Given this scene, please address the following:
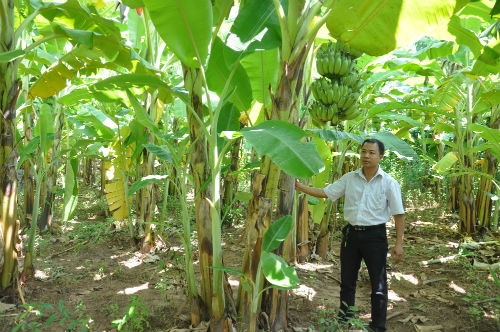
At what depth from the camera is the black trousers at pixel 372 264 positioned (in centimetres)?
269

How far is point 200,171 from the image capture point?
7.75ft

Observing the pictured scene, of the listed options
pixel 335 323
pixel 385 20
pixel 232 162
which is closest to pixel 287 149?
pixel 385 20

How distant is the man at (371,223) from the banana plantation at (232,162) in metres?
0.17

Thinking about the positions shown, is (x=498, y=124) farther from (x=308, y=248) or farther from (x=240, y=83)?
(x=240, y=83)

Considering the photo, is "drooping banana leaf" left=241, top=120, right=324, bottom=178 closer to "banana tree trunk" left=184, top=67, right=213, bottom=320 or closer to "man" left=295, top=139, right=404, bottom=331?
"banana tree trunk" left=184, top=67, right=213, bottom=320

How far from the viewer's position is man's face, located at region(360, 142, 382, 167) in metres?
2.72

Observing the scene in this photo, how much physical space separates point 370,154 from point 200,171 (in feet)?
3.87

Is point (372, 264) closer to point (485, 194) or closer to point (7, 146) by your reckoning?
point (7, 146)

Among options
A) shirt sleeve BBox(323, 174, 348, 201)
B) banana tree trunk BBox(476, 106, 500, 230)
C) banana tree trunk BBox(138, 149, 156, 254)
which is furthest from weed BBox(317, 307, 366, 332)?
banana tree trunk BBox(476, 106, 500, 230)

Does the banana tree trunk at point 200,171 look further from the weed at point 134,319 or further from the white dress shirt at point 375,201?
the white dress shirt at point 375,201

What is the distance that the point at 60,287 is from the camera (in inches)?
132

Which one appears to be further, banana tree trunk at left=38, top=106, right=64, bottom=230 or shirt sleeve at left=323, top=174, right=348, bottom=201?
banana tree trunk at left=38, top=106, right=64, bottom=230

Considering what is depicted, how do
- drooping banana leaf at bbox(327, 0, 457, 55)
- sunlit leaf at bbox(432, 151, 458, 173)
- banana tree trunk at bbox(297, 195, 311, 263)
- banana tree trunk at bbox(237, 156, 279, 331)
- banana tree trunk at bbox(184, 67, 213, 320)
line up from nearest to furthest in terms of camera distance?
drooping banana leaf at bbox(327, 0, 457, 55)
banana tree trunk at bbox(237, 156, 279, 331)
banana tree trunk at bbox(184, 67, 213, 320)
banana tree trunk at bbox(297, 195, 311, 263)
sunlit leaf at bbox(432, 151, 458, 173)

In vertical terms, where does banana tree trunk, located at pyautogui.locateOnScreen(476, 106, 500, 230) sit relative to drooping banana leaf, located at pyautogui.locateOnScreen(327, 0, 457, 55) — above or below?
below
